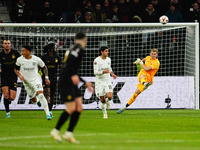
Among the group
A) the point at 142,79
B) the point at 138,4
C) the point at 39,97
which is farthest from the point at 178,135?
the point at 138,4

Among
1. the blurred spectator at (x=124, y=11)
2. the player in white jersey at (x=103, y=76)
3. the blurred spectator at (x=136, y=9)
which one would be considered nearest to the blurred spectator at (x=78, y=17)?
the blurred spectator at (x=124, y=11)

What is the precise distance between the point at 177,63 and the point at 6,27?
7.08 m

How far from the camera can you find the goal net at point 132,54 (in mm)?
20859

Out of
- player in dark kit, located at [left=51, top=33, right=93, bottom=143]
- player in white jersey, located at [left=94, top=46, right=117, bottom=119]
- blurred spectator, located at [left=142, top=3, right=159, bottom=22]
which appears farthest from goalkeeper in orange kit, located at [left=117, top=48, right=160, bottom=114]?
player in dark kit, located at [left=51, top=33, right=93, bottom=143]

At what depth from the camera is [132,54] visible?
22062 mm

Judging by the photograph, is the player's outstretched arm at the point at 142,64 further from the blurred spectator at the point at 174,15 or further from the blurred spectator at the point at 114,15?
the blurred spectator at the point at 174,15

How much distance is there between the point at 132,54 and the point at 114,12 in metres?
2.32

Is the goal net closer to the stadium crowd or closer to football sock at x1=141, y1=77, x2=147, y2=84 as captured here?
the stadium crowd

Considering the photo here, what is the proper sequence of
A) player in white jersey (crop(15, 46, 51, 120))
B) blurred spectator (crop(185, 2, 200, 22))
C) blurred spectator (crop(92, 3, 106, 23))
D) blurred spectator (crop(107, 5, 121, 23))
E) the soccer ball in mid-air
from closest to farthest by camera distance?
player in white jersey (crop(15, 46, 51, 120)), the soccer ball in mid-air, blurred spectator (crop(92, 3, 106, 23)), blurred spectator (crop(107, 5, 121, 23)), blurred spectator (crop(185, 2, 200, 22))

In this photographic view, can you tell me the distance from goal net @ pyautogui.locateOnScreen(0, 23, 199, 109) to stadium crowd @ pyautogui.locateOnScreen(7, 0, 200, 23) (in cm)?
118

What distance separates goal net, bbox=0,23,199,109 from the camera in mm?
20859

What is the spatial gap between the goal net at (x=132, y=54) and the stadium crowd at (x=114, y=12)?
3.86 feet

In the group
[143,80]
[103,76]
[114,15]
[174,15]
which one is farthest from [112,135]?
[174,15]

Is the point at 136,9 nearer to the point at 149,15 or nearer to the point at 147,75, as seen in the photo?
the point at 149,15
